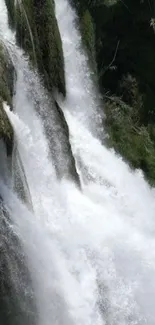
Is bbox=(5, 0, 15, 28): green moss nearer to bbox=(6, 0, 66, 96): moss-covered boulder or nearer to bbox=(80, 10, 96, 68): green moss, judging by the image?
bbox=(6, 0, 66, 96): moss-covered boulder

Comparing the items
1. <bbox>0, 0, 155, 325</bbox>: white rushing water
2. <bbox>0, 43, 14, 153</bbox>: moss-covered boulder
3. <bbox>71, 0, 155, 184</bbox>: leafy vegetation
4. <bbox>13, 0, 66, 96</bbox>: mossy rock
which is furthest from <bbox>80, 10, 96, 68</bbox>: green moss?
<bbox>0, 43, 14, 153</bbox>: moss-covered boulder

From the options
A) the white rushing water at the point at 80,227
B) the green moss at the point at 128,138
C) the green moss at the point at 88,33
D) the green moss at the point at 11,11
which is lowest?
the white rushing water at the point at 80,227

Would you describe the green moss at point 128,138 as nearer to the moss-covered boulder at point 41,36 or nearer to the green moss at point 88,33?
the green moss at point 88,33

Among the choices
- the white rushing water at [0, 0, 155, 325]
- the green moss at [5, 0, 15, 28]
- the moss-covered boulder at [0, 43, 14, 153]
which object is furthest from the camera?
the green moss at [5, 0, 15, 28]

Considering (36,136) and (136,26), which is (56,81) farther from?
(136,26)

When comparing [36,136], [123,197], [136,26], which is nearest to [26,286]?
[36,136]

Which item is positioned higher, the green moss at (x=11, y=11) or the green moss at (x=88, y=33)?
the green moss at (x=88, y=33)

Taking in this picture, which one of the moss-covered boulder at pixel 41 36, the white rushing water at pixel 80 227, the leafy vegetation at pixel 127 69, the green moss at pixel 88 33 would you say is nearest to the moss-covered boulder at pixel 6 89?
the white rushing water at pixel 80 227
